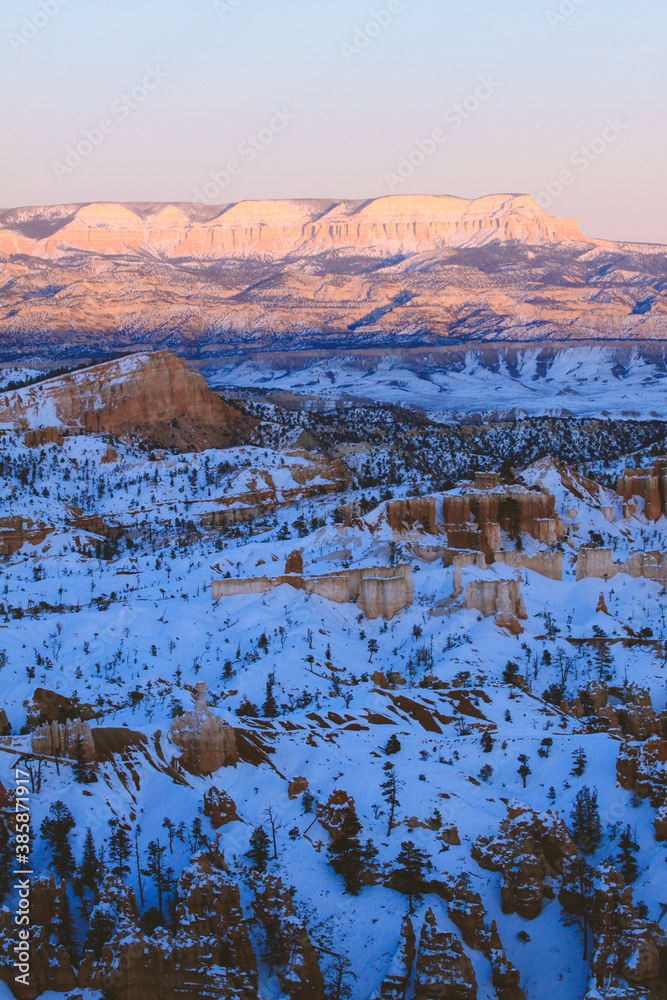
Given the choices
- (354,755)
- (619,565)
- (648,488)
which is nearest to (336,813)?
(354,755)

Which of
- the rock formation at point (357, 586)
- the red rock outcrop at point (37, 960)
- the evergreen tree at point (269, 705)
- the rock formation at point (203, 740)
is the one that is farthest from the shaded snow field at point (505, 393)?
the red rock outcrop at point (37, 960)

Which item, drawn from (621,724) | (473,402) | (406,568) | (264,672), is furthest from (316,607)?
(473,402)

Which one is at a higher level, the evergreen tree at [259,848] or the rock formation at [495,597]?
the rock formation at [495,597]

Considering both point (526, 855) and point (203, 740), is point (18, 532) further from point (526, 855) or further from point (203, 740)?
point (526, 855)

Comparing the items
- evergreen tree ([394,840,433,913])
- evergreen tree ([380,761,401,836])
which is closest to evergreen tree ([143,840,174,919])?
evergreen tree ([394,840,433,913])

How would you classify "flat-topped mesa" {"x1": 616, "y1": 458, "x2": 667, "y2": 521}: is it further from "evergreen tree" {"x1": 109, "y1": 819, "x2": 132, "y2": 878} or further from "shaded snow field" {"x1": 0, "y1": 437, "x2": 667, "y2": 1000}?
"evergreen tree" {"x1": 109, "y1": 819, "x2": 132, "y2": 878}

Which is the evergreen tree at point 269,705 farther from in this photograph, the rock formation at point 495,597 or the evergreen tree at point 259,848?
the rock formation at point 495,597
